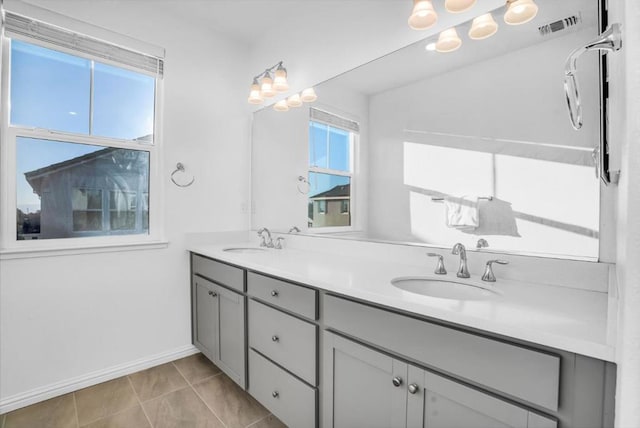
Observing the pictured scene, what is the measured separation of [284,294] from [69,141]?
175 centimetres

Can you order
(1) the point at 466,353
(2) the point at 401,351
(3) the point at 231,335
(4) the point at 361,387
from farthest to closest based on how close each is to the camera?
(3) the point at 231,335, (4) the point at 361,387, (2) the point at 401,351, (1) the point at 466,353

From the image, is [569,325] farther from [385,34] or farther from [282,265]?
[385,34]

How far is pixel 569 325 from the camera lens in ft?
2.53

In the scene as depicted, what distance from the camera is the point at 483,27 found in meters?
1.34

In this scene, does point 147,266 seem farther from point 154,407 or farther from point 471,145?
point 471,145

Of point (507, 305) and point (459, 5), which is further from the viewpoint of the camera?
point (459, 5)

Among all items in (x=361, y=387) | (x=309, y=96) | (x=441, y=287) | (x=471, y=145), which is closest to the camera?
(x=361, y=387)

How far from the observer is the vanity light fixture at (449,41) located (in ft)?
4.75

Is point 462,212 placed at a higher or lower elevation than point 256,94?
lower

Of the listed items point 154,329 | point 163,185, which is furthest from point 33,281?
point 163,185

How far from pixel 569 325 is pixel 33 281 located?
101 inches

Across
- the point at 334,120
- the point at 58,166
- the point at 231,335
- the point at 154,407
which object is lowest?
the point at 154,407

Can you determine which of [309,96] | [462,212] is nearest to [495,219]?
[462,212]

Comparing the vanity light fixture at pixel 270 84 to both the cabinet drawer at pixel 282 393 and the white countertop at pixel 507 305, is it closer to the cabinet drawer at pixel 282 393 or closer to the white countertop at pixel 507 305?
the white countertop at pixel 507 305
